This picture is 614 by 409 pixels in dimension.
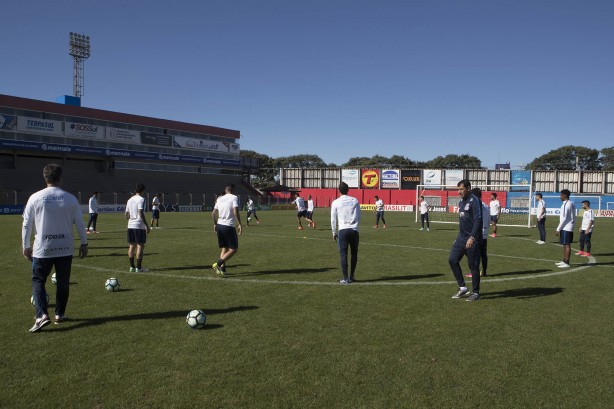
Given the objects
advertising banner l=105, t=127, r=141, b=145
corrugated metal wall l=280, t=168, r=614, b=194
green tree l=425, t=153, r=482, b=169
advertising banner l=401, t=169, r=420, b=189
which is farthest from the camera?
green tree l=425, t=153, r=482, b=169

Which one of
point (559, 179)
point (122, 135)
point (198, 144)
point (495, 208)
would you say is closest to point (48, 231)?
point (495, 208)

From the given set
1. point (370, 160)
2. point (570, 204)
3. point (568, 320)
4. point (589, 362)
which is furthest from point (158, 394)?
point (370, 160)

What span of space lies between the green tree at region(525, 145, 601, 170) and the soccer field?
11381 centimetres

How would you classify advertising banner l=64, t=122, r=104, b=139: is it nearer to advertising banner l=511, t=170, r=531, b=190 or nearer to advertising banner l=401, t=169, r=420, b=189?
advertising banner l=401, t=169, r=420, b=189

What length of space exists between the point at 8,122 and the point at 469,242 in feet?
180

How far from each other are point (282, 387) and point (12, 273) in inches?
329

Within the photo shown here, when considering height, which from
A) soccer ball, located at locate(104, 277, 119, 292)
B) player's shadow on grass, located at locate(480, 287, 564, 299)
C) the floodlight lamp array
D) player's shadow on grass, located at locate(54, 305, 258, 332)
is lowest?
player's shadow on grass, located at locate(480, 287, 564, 299)

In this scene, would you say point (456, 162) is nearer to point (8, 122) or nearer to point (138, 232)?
point (8, 122)

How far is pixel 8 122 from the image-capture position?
49.0 meters

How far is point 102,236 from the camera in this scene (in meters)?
18.9

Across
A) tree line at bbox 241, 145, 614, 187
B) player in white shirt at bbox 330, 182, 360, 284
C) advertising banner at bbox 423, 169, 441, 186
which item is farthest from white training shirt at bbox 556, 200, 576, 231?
tree line at bbox 241, 145, 614, 187

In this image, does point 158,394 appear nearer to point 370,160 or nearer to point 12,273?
point 12,273

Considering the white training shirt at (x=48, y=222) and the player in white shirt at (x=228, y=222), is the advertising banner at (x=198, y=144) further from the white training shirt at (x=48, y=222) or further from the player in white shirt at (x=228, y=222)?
the white training shirt at (x=48, y=222)

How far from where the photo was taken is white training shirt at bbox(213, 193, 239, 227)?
31.8ft
